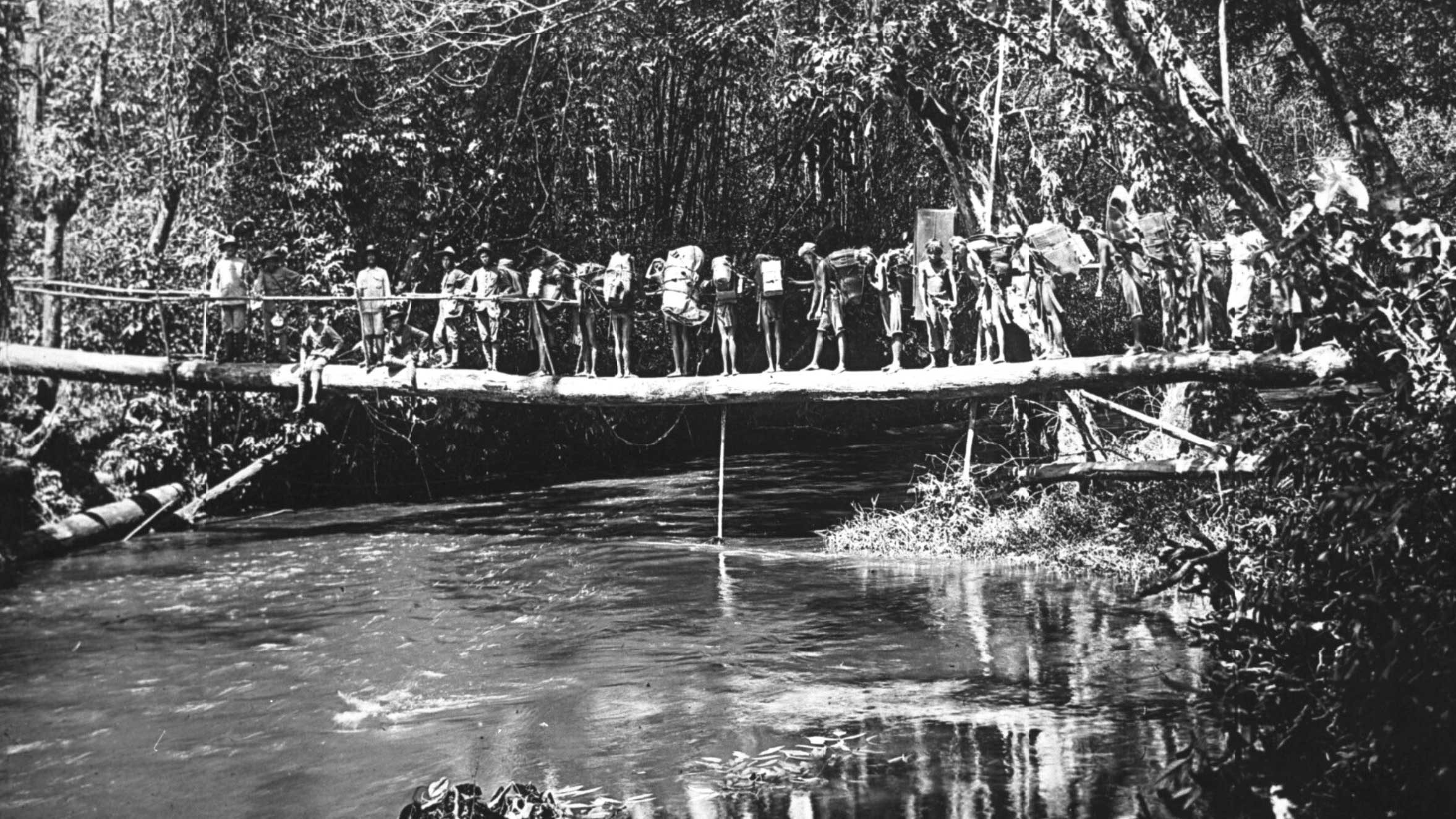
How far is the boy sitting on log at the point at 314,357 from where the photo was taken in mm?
17641

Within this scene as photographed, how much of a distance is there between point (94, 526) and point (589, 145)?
31.0 feet

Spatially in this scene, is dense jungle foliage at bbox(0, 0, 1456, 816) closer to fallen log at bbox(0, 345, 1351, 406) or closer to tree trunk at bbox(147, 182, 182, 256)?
tree trunk at bbox(147, 182, 182, 256)

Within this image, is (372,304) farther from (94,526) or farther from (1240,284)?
(1240,284)

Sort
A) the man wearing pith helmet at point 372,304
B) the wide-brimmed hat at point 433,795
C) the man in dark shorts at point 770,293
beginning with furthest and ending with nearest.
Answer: the man wearing pith helmet at point 372,304 < the man in dark shorts at point 770,293 < the wide-brimmed hat at point 433,795

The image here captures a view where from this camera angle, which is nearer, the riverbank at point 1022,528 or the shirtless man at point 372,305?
the riverbank at point 1022,528

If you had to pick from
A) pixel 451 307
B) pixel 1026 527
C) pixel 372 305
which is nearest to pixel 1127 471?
pixel 1026 527

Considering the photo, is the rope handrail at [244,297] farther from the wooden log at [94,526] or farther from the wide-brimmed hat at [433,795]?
the wide-brimmed hat at [433,795]

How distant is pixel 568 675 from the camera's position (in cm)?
1048

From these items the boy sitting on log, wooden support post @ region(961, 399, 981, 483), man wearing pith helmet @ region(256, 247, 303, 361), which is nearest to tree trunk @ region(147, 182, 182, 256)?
man wearing pith helmet @ region(256, 247, 303, 361)

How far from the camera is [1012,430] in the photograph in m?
18.6

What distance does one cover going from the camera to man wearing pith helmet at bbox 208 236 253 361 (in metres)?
17.9

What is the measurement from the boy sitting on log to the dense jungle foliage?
131 centimetres

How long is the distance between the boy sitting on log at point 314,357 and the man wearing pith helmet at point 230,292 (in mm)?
868

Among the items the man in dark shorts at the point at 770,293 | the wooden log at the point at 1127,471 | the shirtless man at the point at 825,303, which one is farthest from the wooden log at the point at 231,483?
the wooden log at the point at 1127,471
